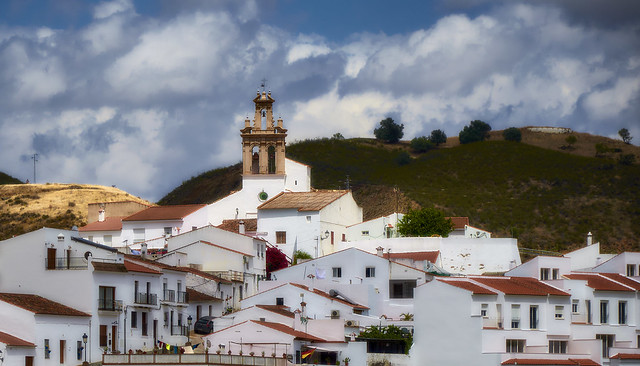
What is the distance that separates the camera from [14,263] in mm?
65000

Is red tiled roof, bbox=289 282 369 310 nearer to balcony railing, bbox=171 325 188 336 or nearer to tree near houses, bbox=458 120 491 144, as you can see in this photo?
balcony railing, bbox=171 325 188 336

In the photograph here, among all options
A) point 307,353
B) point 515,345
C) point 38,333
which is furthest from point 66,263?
point 515,345

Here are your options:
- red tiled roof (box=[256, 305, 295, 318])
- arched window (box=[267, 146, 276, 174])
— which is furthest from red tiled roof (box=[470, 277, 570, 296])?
arched window (box=[267, 146, 276, 174])

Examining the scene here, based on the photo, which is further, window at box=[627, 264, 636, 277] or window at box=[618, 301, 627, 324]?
window at box=[627, 264, 636, 277]

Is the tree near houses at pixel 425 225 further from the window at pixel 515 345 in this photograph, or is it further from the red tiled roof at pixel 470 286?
the window at pixel 515 345

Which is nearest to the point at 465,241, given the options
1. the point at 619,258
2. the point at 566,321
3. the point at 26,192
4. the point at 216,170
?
the point at 619,258

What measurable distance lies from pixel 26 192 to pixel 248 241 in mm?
51061

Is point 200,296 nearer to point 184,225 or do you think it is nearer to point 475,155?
point 184,225

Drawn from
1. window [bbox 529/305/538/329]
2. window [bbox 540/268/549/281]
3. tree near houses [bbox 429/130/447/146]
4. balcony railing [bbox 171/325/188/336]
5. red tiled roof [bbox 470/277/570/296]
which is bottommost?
balcony railing [bbox 171/325/188/336]

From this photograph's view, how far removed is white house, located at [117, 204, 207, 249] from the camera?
97.3 m

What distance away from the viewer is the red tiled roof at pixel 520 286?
6967 centimetres

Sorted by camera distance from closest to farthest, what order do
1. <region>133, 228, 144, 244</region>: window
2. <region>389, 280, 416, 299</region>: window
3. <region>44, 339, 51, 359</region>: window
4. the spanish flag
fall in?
<region>44, 339, 51, 359</region>: window → the spanish flag → <region>389, 280, 416, 299</region>: window → <region>133, 228, 144, 244</region>: window

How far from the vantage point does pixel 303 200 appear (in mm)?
95562

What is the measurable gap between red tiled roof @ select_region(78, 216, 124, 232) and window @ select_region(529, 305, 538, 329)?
134 ft
